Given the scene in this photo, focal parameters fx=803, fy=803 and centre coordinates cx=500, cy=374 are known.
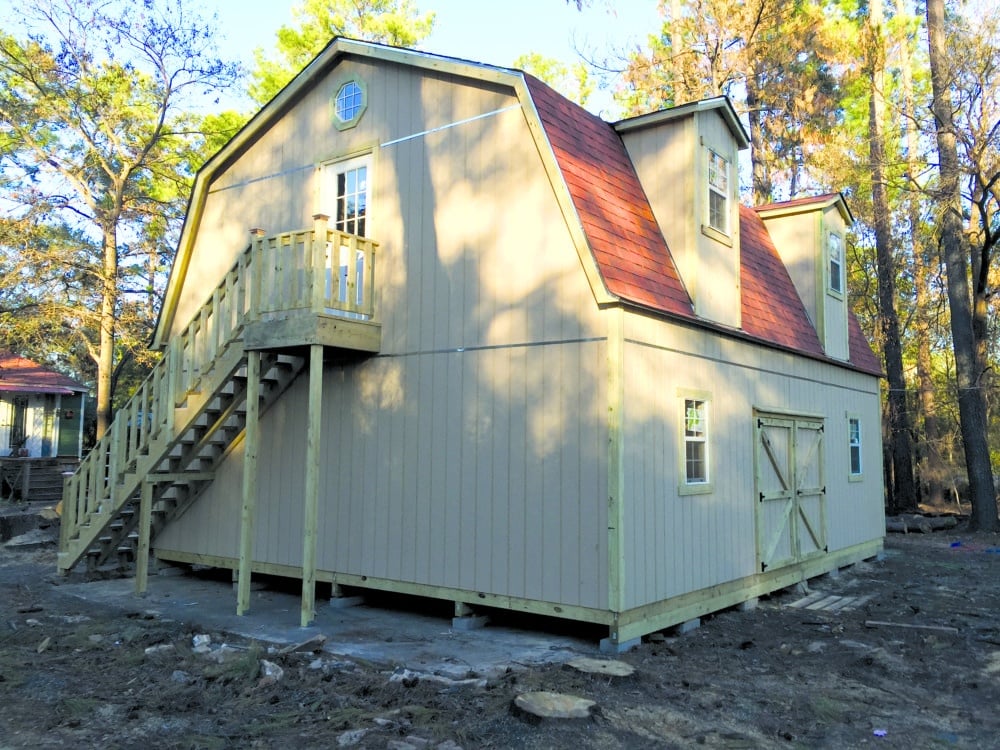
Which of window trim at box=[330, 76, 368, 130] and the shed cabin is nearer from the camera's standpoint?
the shed cabin

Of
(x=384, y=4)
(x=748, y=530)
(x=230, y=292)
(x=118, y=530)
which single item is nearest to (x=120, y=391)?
(x=384, y=4)

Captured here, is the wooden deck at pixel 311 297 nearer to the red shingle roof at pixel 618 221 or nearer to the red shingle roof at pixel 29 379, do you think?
the red shingle roof at pixel 618 221

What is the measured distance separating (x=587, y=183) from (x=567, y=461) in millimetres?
2830

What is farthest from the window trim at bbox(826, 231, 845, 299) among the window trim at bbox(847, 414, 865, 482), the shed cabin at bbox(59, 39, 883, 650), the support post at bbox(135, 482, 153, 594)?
the support post at bbox(135, 482, 153, 594)

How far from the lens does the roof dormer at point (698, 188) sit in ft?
28.8

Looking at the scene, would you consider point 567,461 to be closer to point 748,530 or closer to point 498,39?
point 748,530

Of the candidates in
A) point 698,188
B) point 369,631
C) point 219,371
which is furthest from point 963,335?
point 219,371

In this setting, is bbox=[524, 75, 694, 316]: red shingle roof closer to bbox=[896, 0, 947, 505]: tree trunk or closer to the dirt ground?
the dirt ground

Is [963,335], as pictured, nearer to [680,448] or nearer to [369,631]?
[680,448]

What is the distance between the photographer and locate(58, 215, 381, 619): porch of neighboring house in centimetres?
852

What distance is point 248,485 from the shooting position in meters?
8.64

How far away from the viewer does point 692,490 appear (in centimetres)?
845

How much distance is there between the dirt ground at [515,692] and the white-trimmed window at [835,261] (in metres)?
5.76

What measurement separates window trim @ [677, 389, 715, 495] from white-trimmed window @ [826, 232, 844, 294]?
514 centimetres
